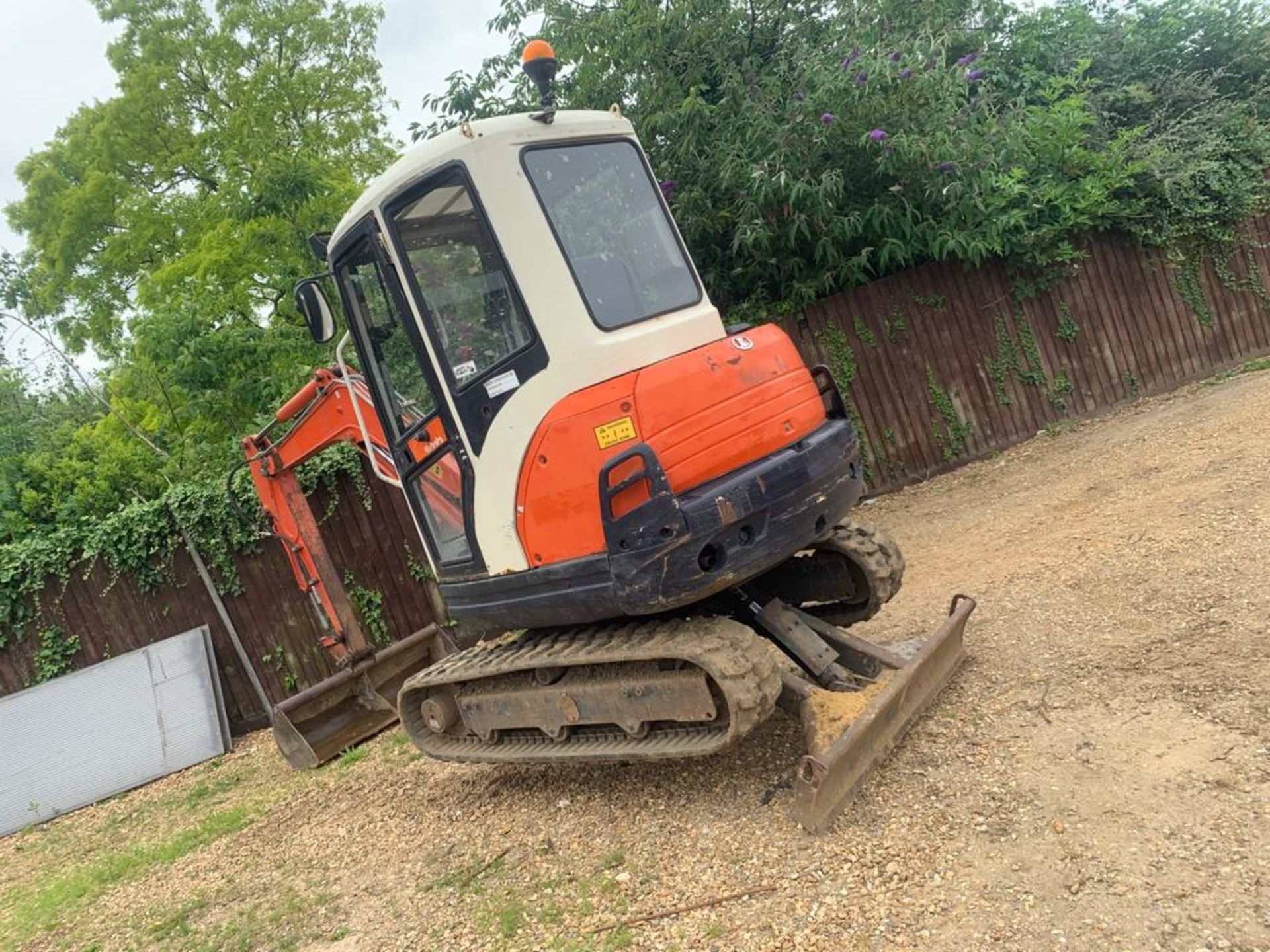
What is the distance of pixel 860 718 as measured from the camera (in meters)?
3.11

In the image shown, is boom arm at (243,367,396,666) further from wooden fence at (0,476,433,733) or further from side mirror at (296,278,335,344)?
wooden fence at (0,476,433,733)

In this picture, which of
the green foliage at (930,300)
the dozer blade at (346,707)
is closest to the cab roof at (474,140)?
the dozer blade at (346,707)

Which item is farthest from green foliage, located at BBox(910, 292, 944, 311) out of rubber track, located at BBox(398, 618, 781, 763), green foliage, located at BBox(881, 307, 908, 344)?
rubber track, located at BBox(398, 618, 781, 763)

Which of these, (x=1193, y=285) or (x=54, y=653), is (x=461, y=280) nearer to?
(x=54, y=653)

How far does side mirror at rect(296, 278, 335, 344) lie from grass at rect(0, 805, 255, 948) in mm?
2966

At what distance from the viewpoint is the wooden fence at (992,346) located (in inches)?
339

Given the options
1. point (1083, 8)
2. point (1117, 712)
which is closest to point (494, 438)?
point (1117, 712)

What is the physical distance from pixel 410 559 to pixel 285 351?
2838 mm

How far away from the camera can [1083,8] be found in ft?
35.0

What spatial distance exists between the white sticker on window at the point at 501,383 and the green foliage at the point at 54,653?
20.4 feet

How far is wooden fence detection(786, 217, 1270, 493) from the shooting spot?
8.61 metres

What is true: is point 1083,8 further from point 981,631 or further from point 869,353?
point 981,631

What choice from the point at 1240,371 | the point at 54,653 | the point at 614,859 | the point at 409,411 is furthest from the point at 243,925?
the point at 1240,371

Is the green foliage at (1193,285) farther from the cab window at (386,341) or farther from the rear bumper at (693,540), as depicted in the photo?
the cab window at (386,341)
